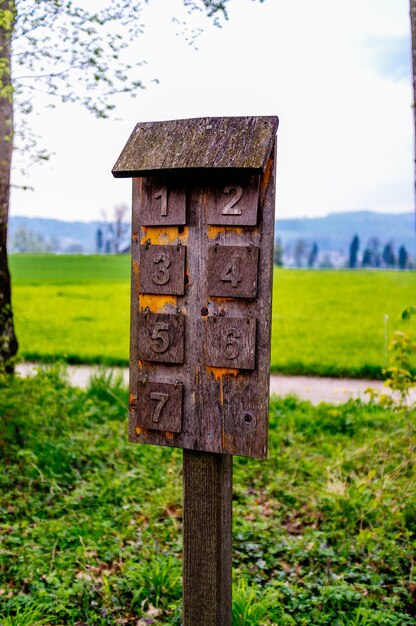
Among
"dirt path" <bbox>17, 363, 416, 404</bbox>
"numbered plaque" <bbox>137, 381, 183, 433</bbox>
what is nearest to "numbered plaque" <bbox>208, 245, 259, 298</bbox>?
"numbered plaque" <bbox>137, 381, 183, 433</bbox>

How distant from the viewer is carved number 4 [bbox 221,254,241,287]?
2.54 m

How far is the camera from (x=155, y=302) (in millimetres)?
2713

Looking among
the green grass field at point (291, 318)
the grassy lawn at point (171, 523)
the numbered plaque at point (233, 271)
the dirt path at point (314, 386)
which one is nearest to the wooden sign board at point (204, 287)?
the numbered plaque at point (233, 271)

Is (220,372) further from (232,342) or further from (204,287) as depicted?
(204,287)

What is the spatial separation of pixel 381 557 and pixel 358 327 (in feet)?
37.7

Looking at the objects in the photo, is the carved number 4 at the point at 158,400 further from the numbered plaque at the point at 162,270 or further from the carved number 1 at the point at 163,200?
the carved number 1 at the point at 163,200

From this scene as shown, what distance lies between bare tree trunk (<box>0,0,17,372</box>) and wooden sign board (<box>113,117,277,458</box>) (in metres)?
3.56

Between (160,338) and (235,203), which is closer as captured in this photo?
(235,203)

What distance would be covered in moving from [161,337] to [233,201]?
0.65 meters

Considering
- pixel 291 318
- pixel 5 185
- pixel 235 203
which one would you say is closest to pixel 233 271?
pixel 235 203

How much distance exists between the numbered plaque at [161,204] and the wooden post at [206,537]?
40.6 inches

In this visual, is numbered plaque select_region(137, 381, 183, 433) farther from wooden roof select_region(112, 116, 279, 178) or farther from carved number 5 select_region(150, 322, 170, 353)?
wooden roof select_region(112, 116, 279, 178)

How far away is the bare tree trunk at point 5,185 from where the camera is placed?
6.13 meters

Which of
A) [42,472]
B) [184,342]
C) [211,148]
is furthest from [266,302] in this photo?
[42,472]
